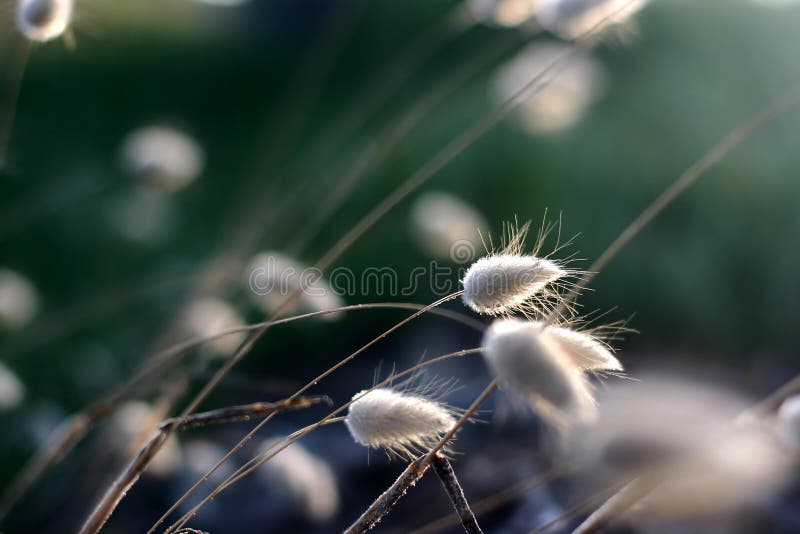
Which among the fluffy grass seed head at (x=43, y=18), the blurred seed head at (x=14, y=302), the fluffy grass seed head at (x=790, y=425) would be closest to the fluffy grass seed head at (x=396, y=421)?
the fluffy grass seed head at (x=790, y=425)

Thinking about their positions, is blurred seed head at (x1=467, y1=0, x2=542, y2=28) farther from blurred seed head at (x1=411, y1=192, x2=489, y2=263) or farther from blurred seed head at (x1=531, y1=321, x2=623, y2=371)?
blurred seed head at (x1=531, y1=321, x2=623, y2=371)

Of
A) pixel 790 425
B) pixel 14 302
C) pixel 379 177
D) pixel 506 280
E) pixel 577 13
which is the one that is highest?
pixel 379 177

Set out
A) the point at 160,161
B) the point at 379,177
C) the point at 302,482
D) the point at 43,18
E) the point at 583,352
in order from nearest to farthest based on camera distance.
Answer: the point at 583,352 → the point at 43,18 → the point at 302,482 → the point at 160,161 → the point at 379,177

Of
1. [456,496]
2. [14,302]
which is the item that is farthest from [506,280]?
[14,302]

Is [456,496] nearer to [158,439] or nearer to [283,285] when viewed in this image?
[158,439]

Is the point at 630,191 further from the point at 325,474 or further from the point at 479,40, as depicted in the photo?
the point at 325,474
